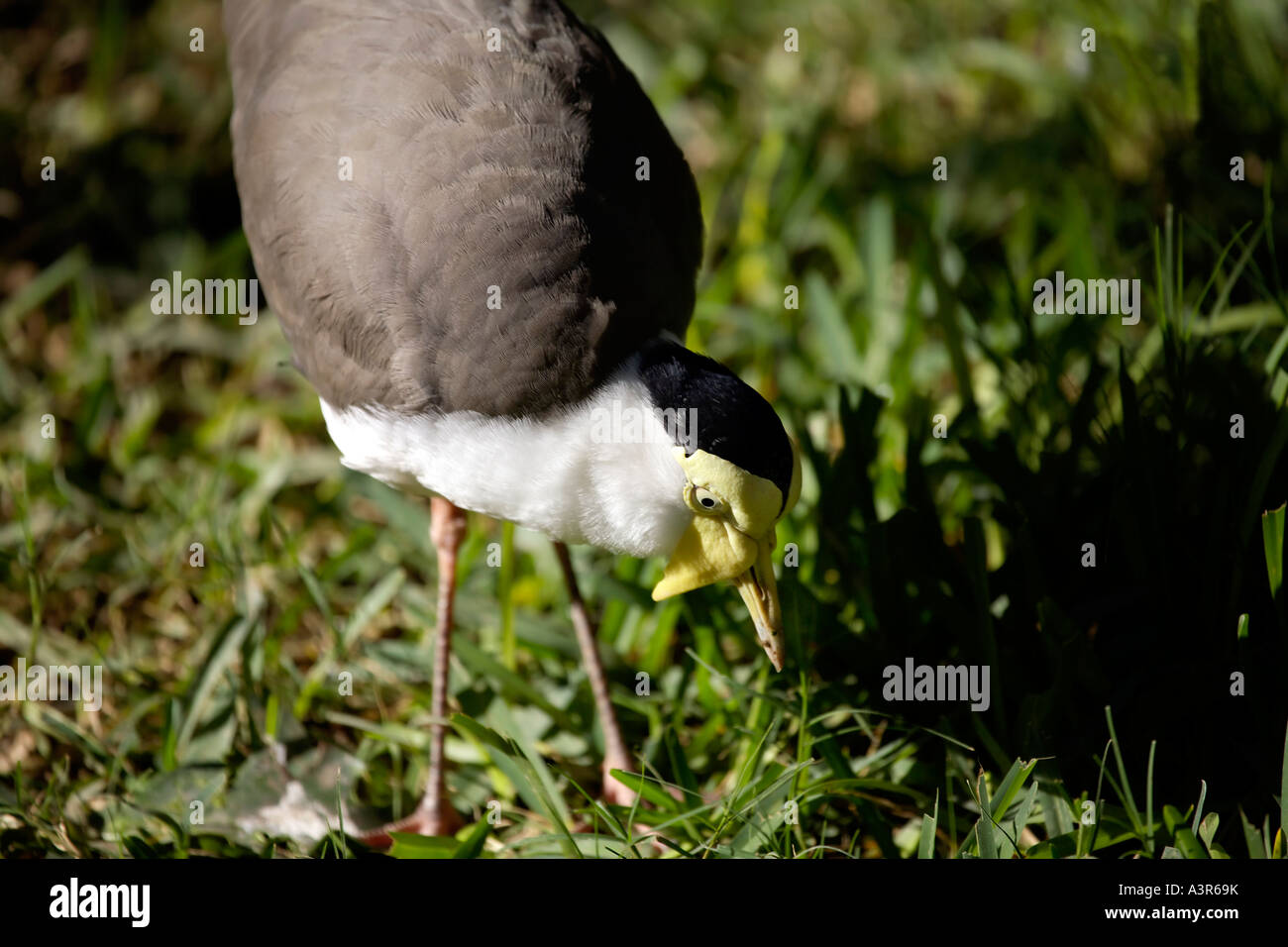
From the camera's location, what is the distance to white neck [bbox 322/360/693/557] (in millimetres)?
2826

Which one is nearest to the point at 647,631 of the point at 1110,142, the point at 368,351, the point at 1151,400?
the point at 368,351

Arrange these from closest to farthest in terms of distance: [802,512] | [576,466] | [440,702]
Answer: [576,466] < [440,702] < [802,512]

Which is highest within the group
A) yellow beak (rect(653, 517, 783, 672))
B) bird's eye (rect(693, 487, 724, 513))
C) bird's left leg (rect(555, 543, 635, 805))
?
bird's eye (rect(693, 487, 724, 513))

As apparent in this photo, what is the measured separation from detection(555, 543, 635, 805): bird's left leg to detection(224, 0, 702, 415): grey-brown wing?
90cm

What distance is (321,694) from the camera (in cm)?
372

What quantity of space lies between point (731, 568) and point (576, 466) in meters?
0.43

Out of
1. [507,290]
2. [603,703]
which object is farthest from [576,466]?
[603,703]

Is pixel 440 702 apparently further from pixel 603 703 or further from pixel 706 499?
pixel 706 499

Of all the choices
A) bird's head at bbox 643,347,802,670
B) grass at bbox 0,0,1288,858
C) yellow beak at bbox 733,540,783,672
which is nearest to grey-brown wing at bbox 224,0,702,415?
bird's head at bbox 643,347,802,670

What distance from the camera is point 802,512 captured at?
3.82 metres

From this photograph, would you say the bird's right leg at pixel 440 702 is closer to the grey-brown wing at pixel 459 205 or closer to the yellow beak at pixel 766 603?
the grey-brown wing at pixel 459 205

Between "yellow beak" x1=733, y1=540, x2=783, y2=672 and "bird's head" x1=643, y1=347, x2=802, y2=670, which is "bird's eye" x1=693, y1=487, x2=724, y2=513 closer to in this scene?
"bird's head" x1=643, y1=347, x2=802, y2=670

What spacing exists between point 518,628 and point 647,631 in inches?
15.7
